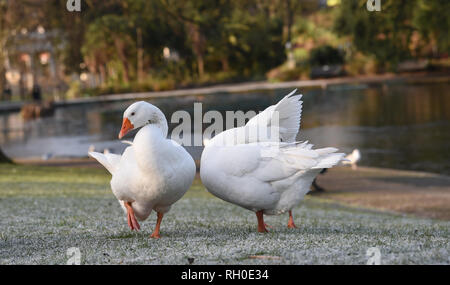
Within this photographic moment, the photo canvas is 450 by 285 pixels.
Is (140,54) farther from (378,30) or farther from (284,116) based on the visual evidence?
(284,116)

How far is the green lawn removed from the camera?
538 cm

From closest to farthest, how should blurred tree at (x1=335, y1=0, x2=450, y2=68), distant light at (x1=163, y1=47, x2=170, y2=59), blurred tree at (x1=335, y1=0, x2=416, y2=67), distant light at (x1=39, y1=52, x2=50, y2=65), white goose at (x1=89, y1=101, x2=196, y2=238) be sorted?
white goose at (x1=89, y1=101, x2=196, y2=238), blurred tree at (x1=335, y1=0, x2=450, y2=68), blurred tree at (x1=335, y1=0, x2=416, y2=67), distant light at (x1=163, y1=47, x2=170, y2=59), distant light at (x1=39, y1=52, x2=50, y2=65)

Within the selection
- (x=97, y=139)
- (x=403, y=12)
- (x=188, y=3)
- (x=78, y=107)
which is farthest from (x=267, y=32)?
(x=97, y=139)

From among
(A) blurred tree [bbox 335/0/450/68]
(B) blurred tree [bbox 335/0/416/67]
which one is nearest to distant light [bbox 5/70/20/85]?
(A) blurred tree [bbox 335/0/450/68]

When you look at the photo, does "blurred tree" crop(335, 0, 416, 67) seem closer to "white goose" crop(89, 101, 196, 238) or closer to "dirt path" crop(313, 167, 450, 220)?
"dirt path" crop(313, 167, 450, 220)

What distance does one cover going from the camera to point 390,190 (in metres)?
16.7

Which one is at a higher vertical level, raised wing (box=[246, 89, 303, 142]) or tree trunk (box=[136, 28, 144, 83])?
tree trunk (box=[136, 28, 144, 83])

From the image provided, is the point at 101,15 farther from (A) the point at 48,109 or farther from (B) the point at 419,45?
(B) the point at 419,45

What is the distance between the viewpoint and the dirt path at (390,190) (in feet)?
47.1

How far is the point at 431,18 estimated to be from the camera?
52.1m

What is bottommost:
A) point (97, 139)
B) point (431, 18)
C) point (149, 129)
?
point (97, 139)

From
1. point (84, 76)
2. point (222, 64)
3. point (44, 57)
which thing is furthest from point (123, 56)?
point (44, 57)

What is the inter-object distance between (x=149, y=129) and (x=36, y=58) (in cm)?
8088

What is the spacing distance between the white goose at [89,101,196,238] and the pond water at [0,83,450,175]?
42.6 ft
